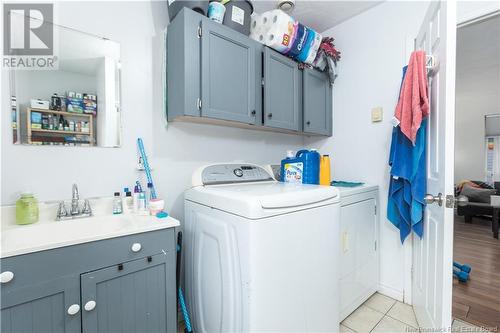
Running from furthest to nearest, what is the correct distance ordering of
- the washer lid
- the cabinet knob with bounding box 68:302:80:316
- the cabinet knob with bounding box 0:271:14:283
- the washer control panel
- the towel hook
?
the washer control panel
the towel hook
the washer lid
the cabinet knob with bounding box 68:302:80:316
the cabinet knob with bounding box 0:271:14:283

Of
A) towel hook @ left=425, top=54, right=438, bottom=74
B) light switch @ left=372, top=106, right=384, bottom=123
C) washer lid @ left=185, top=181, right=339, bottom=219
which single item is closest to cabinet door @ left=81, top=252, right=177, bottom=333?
washer lid @ left=185, top=181, right=339, bottom=219

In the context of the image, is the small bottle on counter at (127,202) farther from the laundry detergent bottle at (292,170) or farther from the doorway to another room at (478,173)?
the doorway to another room at (478,173)

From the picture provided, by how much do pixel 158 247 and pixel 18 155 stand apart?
886 millimetres

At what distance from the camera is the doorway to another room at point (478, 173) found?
1993mm

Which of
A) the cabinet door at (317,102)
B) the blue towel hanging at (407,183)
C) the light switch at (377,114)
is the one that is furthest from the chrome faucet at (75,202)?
the light switch at (377,114)

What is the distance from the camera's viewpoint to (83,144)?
1.40 meters

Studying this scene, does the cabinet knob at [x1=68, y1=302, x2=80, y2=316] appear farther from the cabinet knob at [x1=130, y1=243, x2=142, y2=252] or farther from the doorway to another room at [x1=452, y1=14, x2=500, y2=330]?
the doorway to another room at [x1=452, y1=14, x2=500, y2=330]

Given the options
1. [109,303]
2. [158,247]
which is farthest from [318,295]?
[109,303]

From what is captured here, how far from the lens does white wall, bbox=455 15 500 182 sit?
2722mm

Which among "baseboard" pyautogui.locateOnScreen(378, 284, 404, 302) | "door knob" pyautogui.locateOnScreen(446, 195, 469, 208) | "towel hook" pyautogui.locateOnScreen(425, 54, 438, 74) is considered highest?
"towel hook" pyautogui.locateOnScreen(425, 54, 438, 74)

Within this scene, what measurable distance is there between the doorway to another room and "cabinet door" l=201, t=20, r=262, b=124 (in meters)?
1.40

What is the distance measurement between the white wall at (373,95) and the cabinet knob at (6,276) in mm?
2389

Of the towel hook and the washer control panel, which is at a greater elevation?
the towel hook

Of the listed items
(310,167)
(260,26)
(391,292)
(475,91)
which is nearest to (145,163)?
(310,167)
